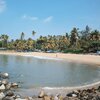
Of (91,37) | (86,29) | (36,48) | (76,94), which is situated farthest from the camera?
(36,48)

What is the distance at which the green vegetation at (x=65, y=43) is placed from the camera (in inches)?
4380

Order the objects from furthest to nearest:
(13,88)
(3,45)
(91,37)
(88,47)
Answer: (3,45) < (91,37) < (88,47) < (13,88)

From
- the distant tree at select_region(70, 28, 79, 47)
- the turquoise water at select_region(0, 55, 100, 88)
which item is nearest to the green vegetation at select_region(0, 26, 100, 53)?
the distant tree at select_region(70, 28, 79, 47)

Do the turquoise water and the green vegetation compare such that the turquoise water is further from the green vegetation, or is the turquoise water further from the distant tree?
the distant tree

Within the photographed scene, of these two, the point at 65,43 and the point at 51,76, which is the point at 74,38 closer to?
the point at 65,43

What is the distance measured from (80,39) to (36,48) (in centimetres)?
3948

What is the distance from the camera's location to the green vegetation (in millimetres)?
111250

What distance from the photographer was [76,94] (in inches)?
878

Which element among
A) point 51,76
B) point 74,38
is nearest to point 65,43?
point 74,38

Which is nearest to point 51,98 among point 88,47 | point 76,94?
point 76,94

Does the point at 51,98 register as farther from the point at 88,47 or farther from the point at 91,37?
the point at 91,37

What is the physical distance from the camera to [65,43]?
14075 centimetres

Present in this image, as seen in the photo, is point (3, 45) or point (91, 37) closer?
point (91, 37)

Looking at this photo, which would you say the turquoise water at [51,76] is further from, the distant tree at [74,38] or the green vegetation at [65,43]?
the distant tree at [74,38]
